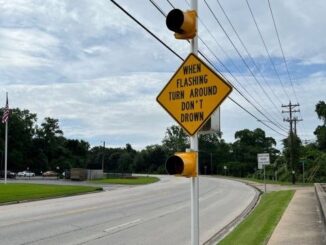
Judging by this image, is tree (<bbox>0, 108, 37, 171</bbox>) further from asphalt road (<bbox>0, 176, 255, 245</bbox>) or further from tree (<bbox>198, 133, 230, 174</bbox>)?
asphalt road (<bbox>0, 176, 255, 245</bbox>)

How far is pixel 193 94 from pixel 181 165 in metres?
1.02

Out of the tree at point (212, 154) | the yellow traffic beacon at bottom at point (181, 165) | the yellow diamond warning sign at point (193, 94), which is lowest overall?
the yellow traffic beacon at bottom at point (181, 165)

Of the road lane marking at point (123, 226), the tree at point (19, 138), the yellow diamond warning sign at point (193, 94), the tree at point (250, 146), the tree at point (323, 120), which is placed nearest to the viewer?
the yellow diamond warning sign at point (193, 94)

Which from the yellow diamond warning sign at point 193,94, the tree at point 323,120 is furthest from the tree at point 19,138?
the yellow diamond warning sign at point 193,94

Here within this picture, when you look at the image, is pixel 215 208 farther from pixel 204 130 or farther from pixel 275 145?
pixel 275 145

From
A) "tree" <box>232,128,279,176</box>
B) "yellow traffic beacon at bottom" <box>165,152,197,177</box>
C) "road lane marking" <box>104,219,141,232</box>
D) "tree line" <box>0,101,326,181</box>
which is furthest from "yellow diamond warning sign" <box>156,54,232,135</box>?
"tree" <box>232,128,279,176</box>

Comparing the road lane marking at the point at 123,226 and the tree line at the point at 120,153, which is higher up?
the tree line at the point at 120,153

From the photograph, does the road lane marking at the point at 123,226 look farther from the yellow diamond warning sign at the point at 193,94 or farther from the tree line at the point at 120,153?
the tree line at the point at 120,153

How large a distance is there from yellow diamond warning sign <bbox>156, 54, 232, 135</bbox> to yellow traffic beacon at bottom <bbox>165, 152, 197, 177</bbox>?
0.39m

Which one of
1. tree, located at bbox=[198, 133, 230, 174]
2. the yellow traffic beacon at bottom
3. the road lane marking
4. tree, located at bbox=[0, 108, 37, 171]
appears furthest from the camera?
tree, located at bbox=[198, 133, 230, 174]

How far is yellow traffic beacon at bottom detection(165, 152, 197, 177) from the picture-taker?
6.73m

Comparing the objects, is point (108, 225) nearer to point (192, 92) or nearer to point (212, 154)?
point (192, 92)

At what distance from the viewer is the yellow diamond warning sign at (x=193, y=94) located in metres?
6.93

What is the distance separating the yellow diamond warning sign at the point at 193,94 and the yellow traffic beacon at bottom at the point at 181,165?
391 mm
